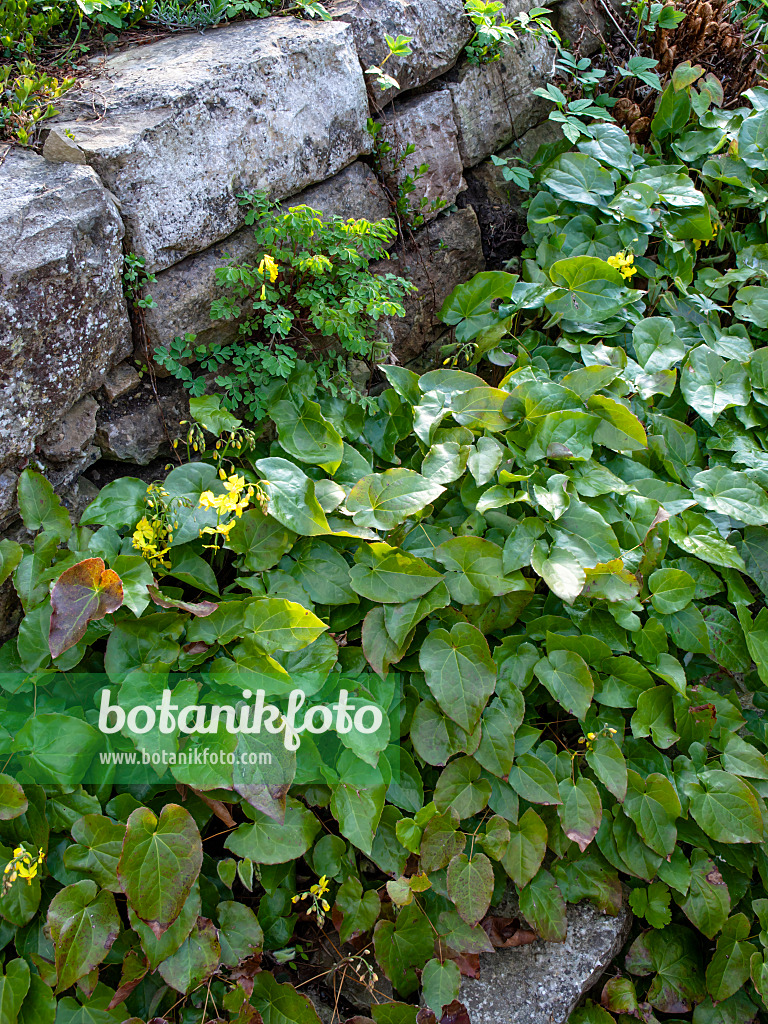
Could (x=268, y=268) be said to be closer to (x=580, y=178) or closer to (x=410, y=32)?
(x=410, y=32)

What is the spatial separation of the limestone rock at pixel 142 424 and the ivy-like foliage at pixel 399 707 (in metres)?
0.15

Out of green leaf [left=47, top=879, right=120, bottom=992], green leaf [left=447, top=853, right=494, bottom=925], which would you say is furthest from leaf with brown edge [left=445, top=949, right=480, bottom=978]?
green leaf [left=47, top=879, right=120, bottom=992]

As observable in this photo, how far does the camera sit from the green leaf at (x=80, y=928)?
4.47 feet

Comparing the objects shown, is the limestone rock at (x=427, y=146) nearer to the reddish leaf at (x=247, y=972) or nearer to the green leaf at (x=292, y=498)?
the green leaf at (x=292, y=498)

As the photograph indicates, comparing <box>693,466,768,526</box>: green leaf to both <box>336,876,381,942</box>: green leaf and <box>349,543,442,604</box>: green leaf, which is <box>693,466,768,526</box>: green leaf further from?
<box>336,876,381,942</box>: green leaf

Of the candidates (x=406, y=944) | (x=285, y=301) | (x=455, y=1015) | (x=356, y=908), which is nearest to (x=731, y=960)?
(x=455, y=1015)

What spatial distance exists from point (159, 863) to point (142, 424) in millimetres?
1141

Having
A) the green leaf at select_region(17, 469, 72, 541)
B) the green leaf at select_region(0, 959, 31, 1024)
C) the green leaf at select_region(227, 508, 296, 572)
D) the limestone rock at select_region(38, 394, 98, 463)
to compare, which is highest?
the limestone rock at select_region(38, 394, 98, 463)

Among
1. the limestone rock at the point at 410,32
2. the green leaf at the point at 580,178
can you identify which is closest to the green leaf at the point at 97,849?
the limestone rock at the point at 410,32

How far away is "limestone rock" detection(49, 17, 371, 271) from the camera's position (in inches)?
74.0

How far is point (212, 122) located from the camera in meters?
1.96

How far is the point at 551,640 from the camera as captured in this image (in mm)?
1771

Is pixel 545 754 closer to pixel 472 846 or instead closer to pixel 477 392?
pixel 472 846

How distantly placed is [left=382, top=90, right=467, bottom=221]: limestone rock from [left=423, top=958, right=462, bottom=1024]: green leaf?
7.42 feet
